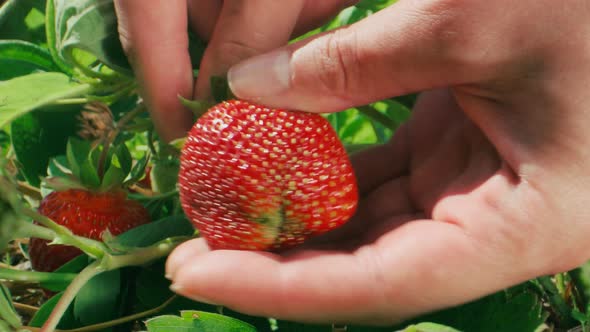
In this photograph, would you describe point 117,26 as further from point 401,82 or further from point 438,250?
point 438,250

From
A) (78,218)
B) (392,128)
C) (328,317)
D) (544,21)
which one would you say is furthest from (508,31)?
(78,218)

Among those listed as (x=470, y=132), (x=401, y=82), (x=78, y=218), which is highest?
(x=401, y=82)

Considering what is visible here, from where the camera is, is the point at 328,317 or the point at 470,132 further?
the point at 470,132

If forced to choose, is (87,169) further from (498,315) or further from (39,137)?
(498,315)

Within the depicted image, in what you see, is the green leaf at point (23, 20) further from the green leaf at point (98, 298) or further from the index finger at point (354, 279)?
the index finger at point (354, 279)

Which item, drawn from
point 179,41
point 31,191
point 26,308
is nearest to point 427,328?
point 179,41

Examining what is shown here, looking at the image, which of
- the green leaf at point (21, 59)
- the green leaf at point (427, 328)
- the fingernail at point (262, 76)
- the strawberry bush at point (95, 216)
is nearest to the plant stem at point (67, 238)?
the strawberry bush at point (95, 216)
